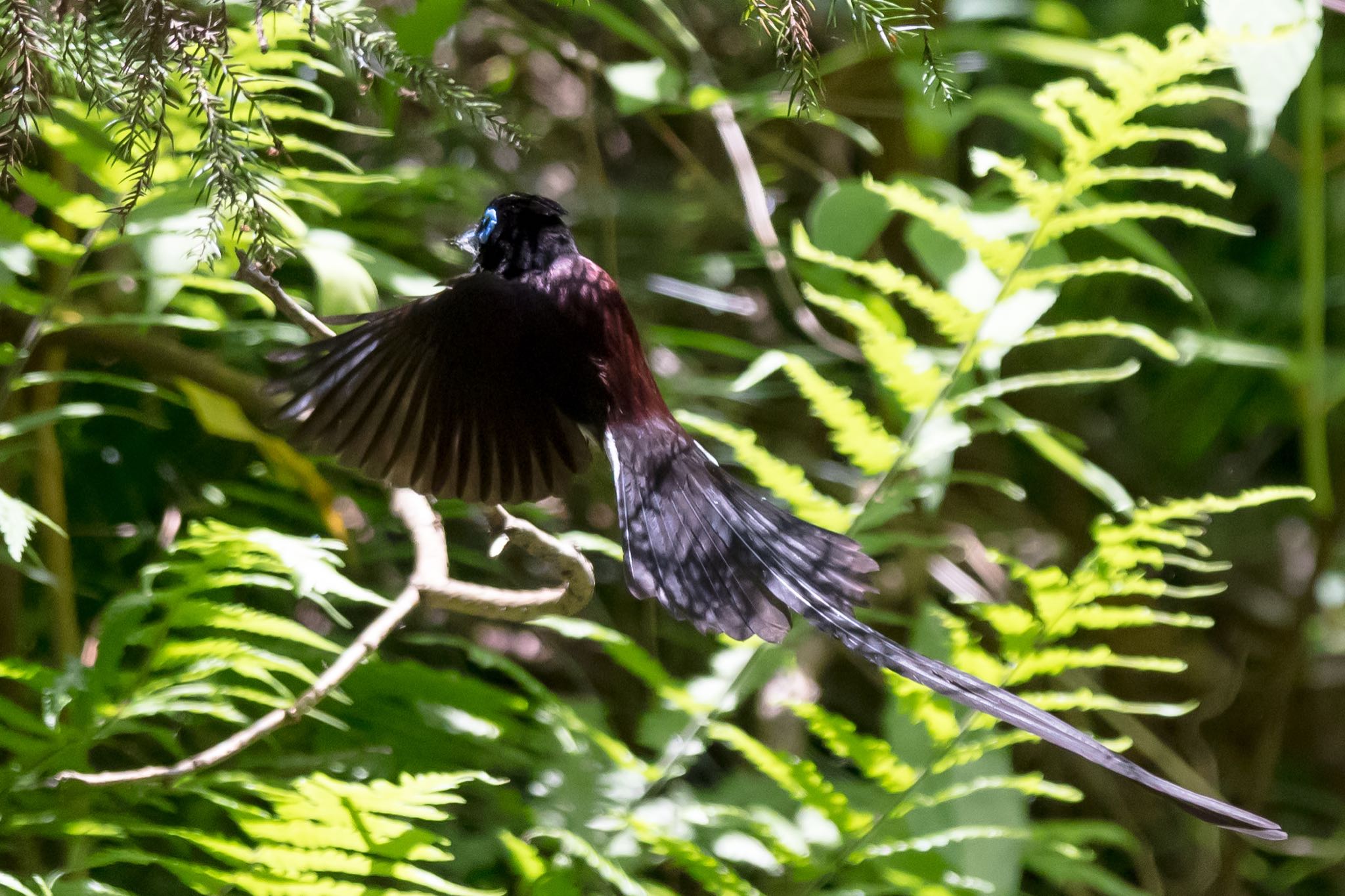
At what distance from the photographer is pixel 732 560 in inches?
32.1

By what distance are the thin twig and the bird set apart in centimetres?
6

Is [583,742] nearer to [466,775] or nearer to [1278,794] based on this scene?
[466,775]

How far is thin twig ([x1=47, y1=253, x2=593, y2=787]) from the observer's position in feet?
2.64

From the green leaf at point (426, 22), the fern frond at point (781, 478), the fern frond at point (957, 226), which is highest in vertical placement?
the fern frond at point (957, 226)

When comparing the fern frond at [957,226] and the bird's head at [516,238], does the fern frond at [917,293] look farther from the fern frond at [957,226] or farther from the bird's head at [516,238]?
the bird's head at [516,238]

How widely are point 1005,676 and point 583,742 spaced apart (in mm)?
470

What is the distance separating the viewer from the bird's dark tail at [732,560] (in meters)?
0.67

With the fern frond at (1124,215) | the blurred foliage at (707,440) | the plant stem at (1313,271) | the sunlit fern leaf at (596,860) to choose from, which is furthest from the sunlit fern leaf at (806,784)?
the plant stem at (1313,271)

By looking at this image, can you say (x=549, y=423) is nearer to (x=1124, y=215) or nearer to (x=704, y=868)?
(x=704, y=868)

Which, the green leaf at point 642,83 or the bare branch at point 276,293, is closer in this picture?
the bare branch at point 276,293

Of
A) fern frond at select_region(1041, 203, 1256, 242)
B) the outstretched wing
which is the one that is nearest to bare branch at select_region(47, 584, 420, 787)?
the outstretched wing

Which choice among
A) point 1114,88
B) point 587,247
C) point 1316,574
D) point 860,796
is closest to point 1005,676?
point 860,796

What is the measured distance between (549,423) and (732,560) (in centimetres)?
23

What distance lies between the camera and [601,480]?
174cm
